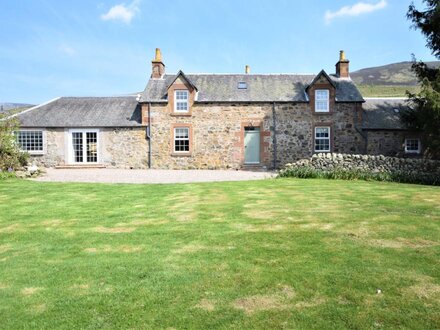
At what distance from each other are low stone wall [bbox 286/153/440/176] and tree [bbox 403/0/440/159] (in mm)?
1792

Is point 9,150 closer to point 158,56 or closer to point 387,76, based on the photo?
point 158,56

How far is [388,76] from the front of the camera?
368 ft

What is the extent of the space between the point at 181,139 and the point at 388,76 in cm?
10748

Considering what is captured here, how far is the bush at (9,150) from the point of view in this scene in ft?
66.8

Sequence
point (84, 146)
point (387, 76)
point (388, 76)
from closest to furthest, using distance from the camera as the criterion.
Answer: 1. point (84, 146)
2. point (387, 76)
3. point (388, 76)

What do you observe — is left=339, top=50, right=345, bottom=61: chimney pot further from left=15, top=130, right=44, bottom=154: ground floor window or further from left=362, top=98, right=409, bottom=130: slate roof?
left=15, top=130, right=44, bottom=154: ground floor window

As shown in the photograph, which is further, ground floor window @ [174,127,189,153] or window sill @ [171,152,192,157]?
ground floor window @ [174,127,189,153]

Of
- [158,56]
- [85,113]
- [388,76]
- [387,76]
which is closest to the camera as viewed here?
[85,113]

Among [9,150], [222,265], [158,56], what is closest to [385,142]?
[158,56]

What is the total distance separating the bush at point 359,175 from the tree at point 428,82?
276 centimetres

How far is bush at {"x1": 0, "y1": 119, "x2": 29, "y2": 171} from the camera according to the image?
2036 cm

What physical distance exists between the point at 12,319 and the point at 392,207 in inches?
345

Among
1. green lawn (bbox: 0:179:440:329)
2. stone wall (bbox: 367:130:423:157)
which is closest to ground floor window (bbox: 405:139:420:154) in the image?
stone wall (bbox: 367:130:423:157)

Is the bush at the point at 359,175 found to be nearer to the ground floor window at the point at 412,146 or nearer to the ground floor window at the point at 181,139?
the ground floor window at the point at 412,146
